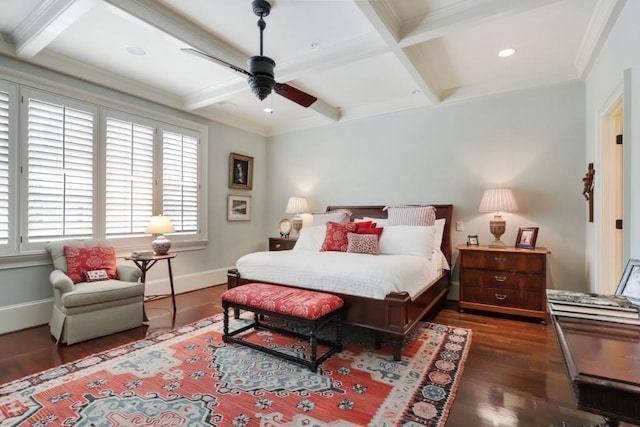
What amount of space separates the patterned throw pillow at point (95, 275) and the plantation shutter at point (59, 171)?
628 mm

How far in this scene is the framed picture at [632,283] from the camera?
146cm

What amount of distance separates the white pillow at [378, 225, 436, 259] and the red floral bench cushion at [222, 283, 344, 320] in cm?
118

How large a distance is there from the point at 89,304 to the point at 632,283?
3944 mm

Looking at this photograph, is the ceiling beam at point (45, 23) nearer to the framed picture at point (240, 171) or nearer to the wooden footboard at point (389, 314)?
the framed picture at point (240, 171)

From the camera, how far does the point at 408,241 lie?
3518 mm

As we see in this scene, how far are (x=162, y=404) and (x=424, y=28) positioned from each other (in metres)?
3.41

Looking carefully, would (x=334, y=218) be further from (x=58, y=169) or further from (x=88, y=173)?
(x=58, y=169)

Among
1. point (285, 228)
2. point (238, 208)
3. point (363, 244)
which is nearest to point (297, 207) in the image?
point (285, 228)

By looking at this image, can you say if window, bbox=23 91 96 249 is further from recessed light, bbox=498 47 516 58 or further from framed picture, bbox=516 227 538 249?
framed picture, bbox=516 227 538 249

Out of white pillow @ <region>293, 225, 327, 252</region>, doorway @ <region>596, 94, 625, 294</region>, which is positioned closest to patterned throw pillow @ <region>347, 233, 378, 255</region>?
white pillow @ <region>293, 225, 327, 252</region>

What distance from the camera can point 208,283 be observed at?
5.05 metres

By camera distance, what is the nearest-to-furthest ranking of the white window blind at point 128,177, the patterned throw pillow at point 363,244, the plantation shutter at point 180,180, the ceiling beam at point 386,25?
the ceiling beam at point 386,25 < the patterned throw pillow at point 363,244 < the white window blind at point 128,177 < the plantation shutter at point 180,180

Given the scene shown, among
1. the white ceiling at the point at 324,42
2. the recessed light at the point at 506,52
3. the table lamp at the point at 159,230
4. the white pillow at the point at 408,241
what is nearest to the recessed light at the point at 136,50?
the white ceiling at the point at 324,42

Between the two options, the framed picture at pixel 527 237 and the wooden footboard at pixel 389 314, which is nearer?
the wooden footboard at pixel 389 314
